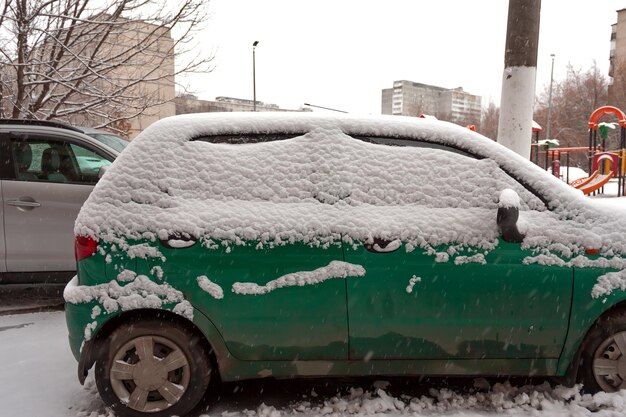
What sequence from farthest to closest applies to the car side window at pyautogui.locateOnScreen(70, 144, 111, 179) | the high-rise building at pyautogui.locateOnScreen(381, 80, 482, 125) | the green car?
1. the high-rise building at pyautogui.locateOnScreen(381, 80, 482, 125)
2. the car side window at pyautogui.locateOnScreen(70, 144, 111, 179)
3. the green car

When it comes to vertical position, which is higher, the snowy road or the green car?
the green car

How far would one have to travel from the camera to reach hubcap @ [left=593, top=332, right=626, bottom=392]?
2.85 m

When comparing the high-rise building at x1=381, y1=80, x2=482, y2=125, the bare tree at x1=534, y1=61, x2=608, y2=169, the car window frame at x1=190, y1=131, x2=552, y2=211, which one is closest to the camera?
the car window frame at x1=190, y1=131, x2=552, y2=211

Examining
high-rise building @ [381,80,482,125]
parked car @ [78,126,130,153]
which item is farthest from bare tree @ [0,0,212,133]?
high-rise building @ [381,80,482,125]

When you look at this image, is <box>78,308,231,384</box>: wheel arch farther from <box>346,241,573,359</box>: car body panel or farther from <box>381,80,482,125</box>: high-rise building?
<box>381,80,482,125</box>: high-rise building

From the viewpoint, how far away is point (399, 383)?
10.8 feet

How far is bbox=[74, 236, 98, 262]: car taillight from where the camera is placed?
2.75 m

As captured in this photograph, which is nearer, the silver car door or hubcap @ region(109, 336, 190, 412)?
hubcap @ region(109, 336, 190, 412)

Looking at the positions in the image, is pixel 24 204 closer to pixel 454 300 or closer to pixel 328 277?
pixel 328 277

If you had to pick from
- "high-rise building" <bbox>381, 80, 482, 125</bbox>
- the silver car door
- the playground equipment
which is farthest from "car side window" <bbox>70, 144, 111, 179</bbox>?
"high-rise building" <bbox>381, 80, 482, 125</bbox>

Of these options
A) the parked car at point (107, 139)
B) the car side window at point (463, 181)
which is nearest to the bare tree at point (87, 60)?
the parked car at point (107, 139)

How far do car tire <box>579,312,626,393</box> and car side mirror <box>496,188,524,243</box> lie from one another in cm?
75

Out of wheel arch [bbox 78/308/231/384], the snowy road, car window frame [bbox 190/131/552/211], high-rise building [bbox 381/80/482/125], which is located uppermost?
high-rise building [bbox 381/80/482/125]

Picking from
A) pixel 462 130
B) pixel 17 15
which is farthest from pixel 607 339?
pixel 17 15
